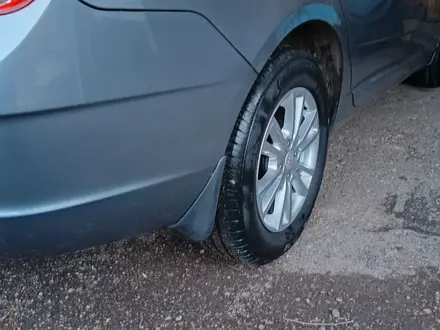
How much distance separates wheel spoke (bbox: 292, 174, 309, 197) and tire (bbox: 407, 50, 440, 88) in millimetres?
1982

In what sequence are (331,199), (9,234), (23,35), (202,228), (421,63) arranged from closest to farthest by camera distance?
1. (23,35)
2. (9,234)
3. (202,228)
4. (331,199)
5. (421,63)

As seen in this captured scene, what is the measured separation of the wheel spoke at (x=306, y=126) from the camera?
2.48 m

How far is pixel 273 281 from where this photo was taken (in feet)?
7.79

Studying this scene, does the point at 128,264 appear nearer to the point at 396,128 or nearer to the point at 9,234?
the point at 9,234

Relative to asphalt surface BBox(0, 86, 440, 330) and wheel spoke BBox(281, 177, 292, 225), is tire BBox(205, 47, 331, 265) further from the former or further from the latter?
asphalt surface BBox(0, 86, 440, 330)

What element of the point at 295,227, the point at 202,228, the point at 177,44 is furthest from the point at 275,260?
the point at 177,44

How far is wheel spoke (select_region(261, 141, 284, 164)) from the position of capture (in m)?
2.25

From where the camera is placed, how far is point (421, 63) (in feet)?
11.6

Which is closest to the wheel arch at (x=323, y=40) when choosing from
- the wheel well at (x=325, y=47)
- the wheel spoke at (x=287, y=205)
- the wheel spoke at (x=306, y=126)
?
the wheel well at (x=325, y=47)

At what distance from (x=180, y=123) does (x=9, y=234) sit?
20.9 inches

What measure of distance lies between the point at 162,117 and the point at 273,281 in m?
0.95

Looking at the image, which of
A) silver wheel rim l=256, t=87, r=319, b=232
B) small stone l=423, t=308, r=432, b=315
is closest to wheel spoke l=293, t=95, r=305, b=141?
silver wheel rim l=256, t=87, r=319, b=232

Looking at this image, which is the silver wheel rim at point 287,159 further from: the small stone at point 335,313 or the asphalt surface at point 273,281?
the small stone at point 335,313

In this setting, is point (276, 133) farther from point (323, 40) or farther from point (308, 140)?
point (323, 40)
